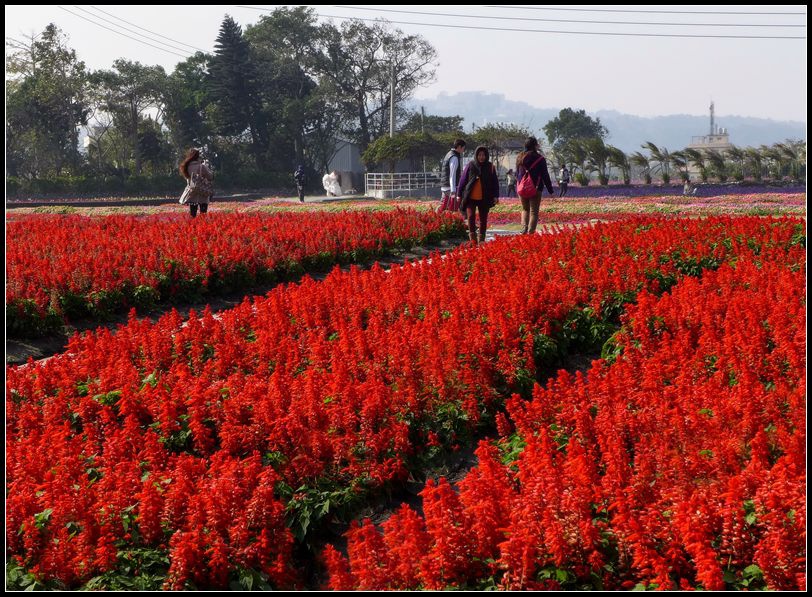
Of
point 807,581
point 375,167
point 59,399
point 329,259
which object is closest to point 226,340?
point 59,399

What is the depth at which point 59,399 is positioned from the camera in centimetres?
614

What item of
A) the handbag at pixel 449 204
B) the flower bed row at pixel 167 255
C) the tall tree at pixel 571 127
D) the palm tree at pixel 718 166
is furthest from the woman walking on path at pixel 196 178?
the tall tree at pixel 571 127

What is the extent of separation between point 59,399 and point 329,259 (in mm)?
8613

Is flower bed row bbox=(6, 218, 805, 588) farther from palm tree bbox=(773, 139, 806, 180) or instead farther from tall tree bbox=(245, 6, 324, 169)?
tall tree bbox=(245, 6, 324, 169)

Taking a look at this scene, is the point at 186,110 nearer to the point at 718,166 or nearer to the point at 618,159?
the point at 618,159

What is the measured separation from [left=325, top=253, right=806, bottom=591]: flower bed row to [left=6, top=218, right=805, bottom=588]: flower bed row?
1.79 feet

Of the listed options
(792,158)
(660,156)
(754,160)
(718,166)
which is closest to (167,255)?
(660,156)

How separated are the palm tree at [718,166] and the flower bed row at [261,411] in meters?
37.2

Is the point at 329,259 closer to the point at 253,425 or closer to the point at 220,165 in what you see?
the point at 253,425

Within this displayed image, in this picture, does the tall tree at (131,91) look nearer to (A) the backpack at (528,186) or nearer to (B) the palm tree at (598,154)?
(B) the palm tree at (598,154)

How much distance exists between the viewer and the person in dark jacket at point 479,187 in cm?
1431

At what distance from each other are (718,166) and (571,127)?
2472 inches

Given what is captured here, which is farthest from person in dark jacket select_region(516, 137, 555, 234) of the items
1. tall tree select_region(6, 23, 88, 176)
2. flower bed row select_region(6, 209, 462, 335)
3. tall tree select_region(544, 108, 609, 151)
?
tall tree select_region(544, 108, 609, 151)

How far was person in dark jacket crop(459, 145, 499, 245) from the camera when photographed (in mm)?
14312
